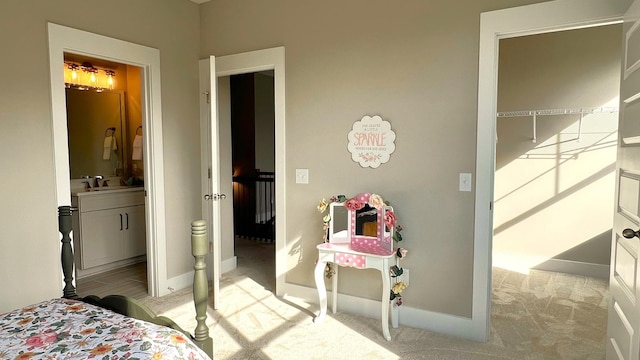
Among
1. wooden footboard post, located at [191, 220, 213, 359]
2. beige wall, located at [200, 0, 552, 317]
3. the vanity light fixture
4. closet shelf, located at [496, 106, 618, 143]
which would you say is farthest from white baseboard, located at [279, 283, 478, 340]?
the vanity light fixture

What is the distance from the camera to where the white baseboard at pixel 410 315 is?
9.12 ft

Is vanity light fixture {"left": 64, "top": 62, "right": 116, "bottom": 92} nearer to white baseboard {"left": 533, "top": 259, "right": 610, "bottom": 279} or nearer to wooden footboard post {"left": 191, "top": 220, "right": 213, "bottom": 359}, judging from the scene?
wooden footboard post {"left": 191, "top": 220, "right": 213, "bottom": 359}

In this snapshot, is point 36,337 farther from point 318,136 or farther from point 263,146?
point 263,146

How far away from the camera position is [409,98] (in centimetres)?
289

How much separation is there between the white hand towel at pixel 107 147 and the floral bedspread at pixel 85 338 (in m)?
3.25

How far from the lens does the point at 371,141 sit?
305cm

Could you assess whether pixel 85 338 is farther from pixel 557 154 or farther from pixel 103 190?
pixel 557 154

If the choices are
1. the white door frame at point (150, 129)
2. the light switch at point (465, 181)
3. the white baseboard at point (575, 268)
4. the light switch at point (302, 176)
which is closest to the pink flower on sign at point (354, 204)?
the light switch at point (302, 176)

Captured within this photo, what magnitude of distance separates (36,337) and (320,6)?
2.80 meters

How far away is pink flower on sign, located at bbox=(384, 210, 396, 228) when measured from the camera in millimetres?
2791

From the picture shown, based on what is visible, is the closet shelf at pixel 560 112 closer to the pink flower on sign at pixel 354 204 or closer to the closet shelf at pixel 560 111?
the closet shelf at pixel 560 111

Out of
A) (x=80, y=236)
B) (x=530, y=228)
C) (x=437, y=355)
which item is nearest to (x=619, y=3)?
(x=437, y=355)

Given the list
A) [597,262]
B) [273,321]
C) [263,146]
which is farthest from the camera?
[263,146]

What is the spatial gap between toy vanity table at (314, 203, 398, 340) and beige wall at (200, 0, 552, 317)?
0.69 ft
